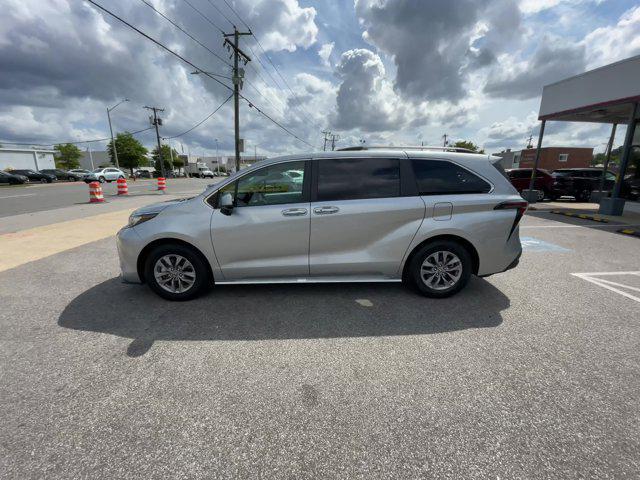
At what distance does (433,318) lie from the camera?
340 centimetres

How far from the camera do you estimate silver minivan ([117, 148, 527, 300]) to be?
3615 millimetres

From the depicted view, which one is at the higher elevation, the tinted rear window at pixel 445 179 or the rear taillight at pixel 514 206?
the tinted rear window at pixel 445 179

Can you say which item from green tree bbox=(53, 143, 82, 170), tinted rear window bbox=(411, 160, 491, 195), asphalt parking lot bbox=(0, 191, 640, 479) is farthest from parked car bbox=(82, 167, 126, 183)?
green tree bbox=(53, 143, 82, 170)

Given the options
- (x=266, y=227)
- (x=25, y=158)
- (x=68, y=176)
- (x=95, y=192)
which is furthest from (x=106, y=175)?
(x=266, y=227)

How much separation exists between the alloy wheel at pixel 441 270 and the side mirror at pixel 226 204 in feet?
7.93

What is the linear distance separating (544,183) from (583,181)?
2479mm

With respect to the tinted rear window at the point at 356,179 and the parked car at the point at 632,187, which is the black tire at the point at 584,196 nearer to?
the parked car at the point at 632,187

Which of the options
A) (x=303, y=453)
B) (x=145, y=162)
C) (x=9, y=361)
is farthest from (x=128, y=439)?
(x=145, y=162)

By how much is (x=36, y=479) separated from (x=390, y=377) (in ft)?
7.38

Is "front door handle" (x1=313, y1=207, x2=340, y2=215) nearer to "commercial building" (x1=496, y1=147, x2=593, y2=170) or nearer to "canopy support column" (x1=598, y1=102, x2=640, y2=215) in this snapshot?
"canopy support column" (x1=598, y1=102, x2=640, y2=215)

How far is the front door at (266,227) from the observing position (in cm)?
360

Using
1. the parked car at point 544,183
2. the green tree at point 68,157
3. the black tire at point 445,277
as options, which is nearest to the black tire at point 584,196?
the parked car at point 544,183

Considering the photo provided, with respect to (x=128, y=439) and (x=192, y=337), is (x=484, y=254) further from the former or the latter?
→ (x=128, y=439)

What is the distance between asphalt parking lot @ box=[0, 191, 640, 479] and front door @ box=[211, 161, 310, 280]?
1.44 feet
